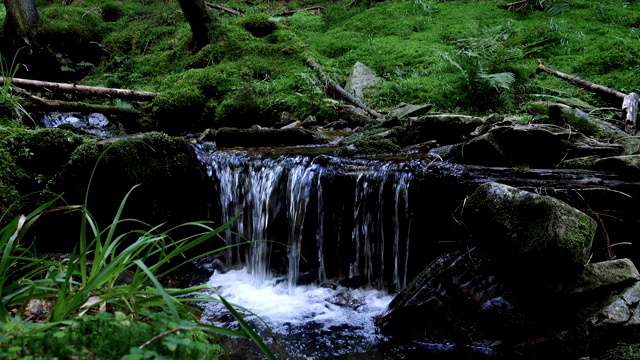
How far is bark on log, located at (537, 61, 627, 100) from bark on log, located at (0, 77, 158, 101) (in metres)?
8.27

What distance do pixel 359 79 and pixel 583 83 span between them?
4.32 meters

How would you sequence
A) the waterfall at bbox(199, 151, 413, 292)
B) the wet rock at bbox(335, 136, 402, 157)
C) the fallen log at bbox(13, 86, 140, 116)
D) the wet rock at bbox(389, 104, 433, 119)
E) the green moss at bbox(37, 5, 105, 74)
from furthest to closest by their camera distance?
the green moss at bbox(37, 5, 105, 74)
the wet rock at bbox(389, 104, 433, 119)
the fallen log at bbox(13, 86, 140, 116)
the wet rock at bbox(335, 136, 402, 157)
the waterfall at bbox(199, 151, 413, 292)

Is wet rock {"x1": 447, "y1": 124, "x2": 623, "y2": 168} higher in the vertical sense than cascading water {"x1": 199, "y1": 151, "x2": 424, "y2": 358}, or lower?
higher

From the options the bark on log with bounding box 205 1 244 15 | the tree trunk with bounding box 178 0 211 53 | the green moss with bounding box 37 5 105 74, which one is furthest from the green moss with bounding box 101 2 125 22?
the tree trunk with bounding box 178 0 211 53

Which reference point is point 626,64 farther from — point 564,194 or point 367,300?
point 367,300

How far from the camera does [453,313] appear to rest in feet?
10.8

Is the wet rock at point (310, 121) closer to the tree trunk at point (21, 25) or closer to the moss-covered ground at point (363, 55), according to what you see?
the moss-covered ground at point (363, 55)

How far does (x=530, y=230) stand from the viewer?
3.01 meters

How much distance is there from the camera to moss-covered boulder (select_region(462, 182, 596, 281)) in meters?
2.83

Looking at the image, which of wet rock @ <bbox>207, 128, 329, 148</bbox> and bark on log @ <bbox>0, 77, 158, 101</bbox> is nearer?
wet rock @ <bbox>207, 128, 329, 148</bbox>

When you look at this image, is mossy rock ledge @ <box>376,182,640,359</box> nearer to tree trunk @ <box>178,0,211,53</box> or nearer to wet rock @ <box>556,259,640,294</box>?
wet rock @ <box>556,259,640,294</box>

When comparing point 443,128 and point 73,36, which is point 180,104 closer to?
point 443,128

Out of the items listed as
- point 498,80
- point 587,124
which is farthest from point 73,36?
point 587,124

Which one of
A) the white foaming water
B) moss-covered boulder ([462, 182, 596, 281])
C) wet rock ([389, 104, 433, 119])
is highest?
wet rock ([389, 104, 433, 119])
